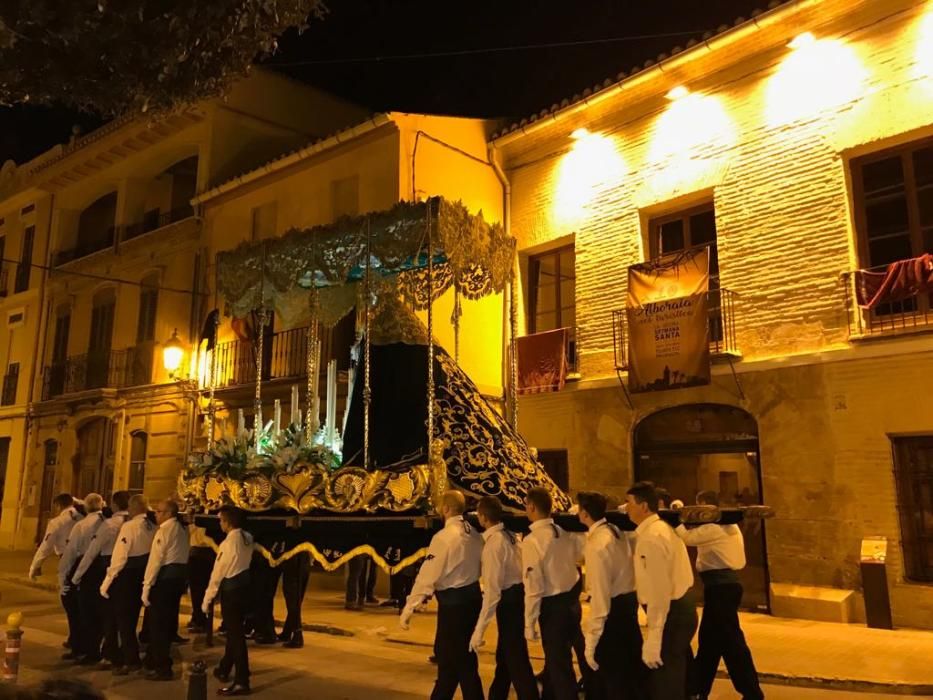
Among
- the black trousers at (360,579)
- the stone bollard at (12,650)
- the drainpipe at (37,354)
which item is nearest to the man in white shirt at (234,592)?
the stone bollard at (12,650)

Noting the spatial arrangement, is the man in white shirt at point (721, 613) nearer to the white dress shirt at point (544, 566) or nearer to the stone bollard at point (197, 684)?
the white dress shirt at point (544, 566)

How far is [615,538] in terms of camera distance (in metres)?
5.44

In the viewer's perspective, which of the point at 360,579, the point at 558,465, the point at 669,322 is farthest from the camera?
the point at 558,465

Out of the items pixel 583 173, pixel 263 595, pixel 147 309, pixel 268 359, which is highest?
pixel 583 173

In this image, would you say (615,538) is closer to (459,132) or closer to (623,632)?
(623,632)

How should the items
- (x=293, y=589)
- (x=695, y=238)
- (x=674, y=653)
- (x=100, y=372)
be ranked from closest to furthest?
(x=674, y=653) → (x=293, y=589) → (x=695, y=238) → (x=100, y=372)

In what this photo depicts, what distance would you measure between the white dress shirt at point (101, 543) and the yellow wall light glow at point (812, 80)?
34.0 ft

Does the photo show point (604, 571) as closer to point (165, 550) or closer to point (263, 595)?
point (165, 550)

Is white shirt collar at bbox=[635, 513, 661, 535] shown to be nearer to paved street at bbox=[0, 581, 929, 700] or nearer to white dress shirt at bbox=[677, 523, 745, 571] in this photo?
white dress shirt at bbox=[677, 523, 745, 571]

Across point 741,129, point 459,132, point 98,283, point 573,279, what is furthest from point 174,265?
point 741,129

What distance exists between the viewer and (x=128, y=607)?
7660 mm

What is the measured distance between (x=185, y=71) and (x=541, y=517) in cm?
495

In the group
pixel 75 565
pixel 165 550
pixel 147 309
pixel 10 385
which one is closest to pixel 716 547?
pixel 165 550

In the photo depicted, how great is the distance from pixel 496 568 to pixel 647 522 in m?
1.15
